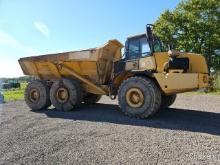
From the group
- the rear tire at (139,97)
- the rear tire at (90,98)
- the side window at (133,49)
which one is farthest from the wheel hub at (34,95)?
the side window at (133,49)

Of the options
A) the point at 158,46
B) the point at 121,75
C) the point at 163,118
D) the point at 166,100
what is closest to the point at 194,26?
the point at 166,100

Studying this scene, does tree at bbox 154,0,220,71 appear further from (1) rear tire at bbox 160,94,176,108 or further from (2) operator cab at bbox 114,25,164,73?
(2) operator cab at bbox 114,25,164,73

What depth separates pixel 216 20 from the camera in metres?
36.8

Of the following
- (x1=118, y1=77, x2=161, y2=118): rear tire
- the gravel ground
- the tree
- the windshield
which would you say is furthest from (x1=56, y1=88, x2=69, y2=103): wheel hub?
the tree

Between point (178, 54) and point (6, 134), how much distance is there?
520cm

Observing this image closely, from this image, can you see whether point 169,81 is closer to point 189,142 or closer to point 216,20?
point 189,142

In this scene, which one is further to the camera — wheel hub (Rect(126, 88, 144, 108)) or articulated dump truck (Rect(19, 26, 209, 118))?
wheel hub (Rect(126, 88, 144, 108))

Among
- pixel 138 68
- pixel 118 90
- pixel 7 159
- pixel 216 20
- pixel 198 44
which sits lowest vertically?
pixel 7 159

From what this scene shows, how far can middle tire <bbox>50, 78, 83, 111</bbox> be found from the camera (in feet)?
40.7

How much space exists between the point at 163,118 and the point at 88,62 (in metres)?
3.55

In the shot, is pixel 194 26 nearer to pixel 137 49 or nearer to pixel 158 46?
pixel 158 46

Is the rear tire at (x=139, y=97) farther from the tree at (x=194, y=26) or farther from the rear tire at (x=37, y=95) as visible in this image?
the tree at (x=194, y=26)

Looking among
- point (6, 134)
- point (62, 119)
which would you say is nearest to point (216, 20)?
point (62, 119)

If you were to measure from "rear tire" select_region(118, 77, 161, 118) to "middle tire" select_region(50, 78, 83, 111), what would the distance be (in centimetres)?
213
